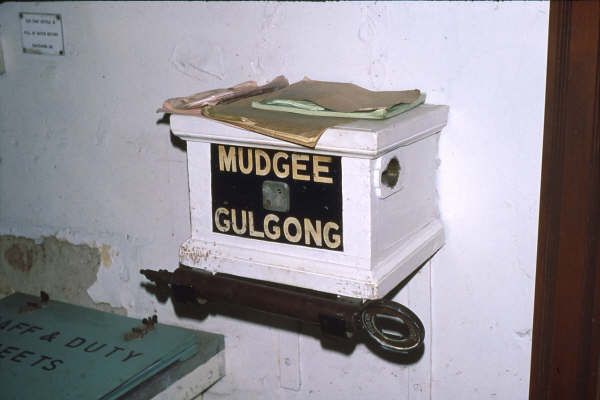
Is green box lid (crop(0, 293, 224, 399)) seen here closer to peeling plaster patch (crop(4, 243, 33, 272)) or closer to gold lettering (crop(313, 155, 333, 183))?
peeling plaster patch (crop(4, 243, 33, 272))

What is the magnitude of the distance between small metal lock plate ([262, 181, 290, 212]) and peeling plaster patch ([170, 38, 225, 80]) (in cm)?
43

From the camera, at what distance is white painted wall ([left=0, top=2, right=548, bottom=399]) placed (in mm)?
1286

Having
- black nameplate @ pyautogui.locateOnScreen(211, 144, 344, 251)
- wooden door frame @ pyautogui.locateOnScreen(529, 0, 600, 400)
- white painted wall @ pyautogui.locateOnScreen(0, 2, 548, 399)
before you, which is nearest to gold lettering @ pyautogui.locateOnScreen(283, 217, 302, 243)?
black nameplate @ pyautogui.locateOnScreen(211, 144, 344, 251)

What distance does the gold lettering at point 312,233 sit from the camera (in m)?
1.17

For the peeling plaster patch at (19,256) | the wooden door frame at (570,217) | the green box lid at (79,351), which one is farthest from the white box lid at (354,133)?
the peeling plaster patch at (19,256)

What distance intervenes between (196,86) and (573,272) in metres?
0.89

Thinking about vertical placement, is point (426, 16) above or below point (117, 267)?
above

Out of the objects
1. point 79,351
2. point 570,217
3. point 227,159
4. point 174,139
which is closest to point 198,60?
point 174,139

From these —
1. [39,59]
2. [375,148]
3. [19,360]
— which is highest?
[39,59]

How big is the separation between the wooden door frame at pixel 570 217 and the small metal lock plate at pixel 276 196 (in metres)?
0.49

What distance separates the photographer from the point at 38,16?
66.4 inches

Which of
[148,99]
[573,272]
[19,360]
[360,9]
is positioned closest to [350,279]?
[573,272]

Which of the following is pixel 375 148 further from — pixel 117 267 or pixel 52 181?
pixel 52 181

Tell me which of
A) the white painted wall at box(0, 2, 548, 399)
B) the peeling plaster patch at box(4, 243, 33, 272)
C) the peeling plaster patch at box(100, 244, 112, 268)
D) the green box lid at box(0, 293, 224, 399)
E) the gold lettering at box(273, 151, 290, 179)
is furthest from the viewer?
the peeling plaster patch at box(4, 243, 33, 272)
